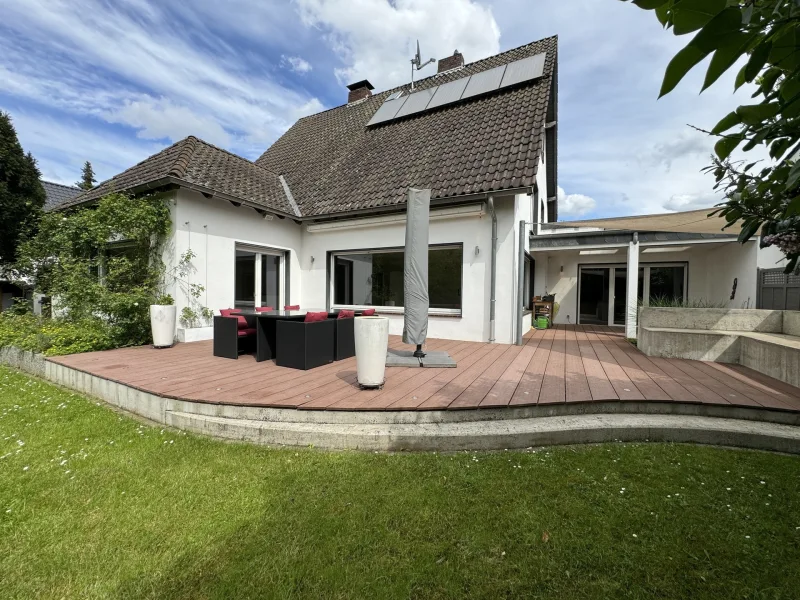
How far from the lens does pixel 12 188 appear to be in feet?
42.9

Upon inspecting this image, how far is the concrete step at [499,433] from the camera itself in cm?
330

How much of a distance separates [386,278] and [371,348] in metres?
5.47

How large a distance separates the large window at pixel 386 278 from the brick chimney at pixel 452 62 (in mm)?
9549

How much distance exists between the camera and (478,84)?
1104 cm

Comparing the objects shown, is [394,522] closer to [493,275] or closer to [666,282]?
[493,275]

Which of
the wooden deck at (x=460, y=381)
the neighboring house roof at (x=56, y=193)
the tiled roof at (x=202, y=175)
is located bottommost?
the wooden deck at (x=460, y=381)

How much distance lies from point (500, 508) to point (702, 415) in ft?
9.46

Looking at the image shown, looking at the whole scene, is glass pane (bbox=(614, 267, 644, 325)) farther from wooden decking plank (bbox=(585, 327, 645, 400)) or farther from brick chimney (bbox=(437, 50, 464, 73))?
brick chimney (bbox=(437, 50, 464, 73))

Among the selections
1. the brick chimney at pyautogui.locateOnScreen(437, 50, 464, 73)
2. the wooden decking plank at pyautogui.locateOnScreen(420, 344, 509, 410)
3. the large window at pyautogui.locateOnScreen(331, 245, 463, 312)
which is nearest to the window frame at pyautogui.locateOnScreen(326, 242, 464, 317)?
the large window at pyautogui.locateOnScreen(331, 245, 463, 312)

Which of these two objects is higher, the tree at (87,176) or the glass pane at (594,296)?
the tree at (87,176)

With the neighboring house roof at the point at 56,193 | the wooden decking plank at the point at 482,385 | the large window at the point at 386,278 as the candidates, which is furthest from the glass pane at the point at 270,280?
the neighboring house roof at the point at 56,193

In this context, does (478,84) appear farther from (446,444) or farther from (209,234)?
(446,444)

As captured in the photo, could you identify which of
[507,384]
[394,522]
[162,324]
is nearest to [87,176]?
[162,324]

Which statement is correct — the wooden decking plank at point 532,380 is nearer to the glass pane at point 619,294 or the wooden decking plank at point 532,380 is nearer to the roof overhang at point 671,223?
the roof overhang at point 671,223
